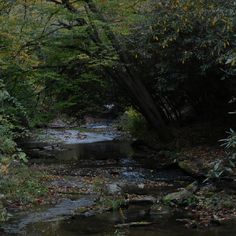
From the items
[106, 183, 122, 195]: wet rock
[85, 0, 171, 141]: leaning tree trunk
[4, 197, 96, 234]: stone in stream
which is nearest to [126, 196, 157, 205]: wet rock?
[4, 197, 96, 234]: stone in stream

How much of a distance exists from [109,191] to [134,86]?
7.22 m

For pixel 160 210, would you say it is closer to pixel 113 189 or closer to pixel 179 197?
pixel 179 197

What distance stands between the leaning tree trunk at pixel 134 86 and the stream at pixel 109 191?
1703 mm

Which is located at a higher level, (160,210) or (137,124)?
(137,124)

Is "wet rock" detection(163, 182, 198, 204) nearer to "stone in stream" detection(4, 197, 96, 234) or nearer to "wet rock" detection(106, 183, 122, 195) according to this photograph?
"stone in stream" detection(4, 197, 96, 234)

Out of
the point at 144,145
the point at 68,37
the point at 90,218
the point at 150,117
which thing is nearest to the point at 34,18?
the point at 68,37

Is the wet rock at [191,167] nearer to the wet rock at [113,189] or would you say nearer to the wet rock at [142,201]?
the wet rock at [113,189]

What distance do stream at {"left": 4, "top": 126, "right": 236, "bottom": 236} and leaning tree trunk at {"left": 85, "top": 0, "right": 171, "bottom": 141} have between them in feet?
5.59

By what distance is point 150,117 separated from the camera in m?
20.2

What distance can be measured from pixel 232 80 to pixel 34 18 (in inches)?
286

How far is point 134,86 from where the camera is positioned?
1928 cm

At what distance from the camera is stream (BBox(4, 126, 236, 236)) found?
9.08 m

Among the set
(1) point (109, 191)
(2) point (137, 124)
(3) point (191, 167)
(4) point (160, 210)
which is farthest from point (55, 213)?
(2) point (137, 124)

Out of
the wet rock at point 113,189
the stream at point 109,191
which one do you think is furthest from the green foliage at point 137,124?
the wet rock at point 113,189
